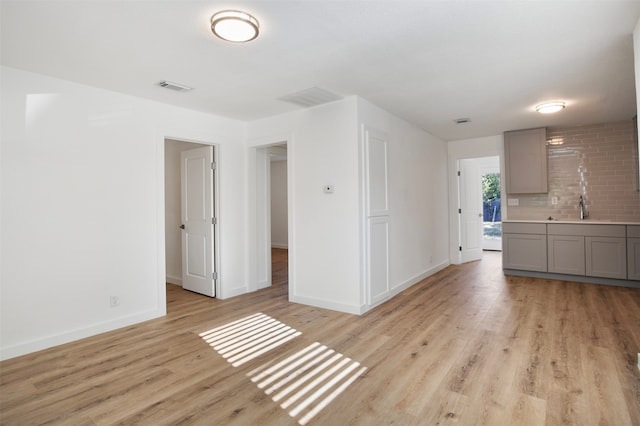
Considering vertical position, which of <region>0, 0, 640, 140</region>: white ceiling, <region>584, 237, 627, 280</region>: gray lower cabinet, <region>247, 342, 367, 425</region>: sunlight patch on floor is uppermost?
<region>0, 0, 640, 140</region>: white ceiling

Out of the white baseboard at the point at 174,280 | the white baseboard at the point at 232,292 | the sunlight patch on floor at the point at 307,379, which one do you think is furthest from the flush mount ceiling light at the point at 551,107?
the white baseboard at the point at 174,280

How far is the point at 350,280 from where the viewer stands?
402 centimetres

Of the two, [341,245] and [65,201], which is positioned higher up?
[65,201]

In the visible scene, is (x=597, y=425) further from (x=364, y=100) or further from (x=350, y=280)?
(x=364, y=100)

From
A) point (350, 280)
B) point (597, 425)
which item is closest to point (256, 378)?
point (350, 280)

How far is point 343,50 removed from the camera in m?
2.74

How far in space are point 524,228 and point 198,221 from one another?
5171 mm

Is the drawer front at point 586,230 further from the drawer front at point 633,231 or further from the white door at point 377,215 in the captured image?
the white door at point 377,215

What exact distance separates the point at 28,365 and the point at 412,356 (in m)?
3.08

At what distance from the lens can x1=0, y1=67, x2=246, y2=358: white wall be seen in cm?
296

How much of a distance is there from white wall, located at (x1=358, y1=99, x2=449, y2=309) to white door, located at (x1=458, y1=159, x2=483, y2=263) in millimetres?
527

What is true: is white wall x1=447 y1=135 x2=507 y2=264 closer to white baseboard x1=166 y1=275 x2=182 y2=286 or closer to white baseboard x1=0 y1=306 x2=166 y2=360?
white baseboard x1=166 y1=275 x2=182 y2=286

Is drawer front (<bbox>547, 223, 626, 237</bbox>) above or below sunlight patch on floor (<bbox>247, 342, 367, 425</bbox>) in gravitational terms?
above

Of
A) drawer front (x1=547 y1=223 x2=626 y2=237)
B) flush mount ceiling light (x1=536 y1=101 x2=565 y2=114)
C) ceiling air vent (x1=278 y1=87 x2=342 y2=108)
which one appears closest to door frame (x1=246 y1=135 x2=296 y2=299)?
ceiling air vent (x1=278 y1=87 x2=342 y2=108)
